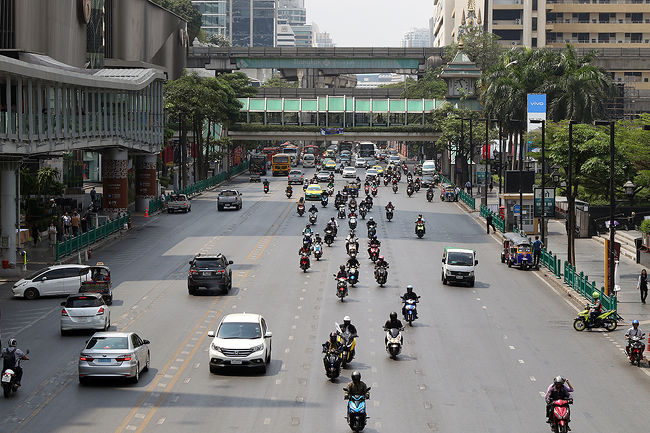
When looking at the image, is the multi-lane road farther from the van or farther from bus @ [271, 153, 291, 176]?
bus @ [271, 153, 291, 176]

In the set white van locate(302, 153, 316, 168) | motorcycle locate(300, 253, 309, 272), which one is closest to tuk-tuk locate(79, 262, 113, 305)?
motorcycle locate(300, 253, 309, 272)

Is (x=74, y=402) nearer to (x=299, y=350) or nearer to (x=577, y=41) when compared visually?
(x=299, y=350)

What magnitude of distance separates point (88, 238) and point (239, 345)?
110 ft

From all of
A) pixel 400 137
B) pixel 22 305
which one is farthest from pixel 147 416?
pixel 400 137

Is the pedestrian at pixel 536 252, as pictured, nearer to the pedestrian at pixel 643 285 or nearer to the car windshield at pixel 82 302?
the pedestrian at pixel 643 285

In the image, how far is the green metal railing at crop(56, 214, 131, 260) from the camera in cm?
5525

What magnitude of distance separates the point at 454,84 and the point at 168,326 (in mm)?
109765

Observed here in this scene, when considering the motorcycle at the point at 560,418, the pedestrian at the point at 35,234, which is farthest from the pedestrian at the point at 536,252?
the motorcycle at the point at 560,418

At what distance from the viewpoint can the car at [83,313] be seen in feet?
115

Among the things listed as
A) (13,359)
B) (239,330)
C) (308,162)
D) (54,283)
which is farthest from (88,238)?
(308,162)

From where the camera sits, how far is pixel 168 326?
122ft

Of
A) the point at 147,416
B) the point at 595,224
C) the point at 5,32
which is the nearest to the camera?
the point at 147,416

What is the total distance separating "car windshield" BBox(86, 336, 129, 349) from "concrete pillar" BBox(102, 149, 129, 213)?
49.4m

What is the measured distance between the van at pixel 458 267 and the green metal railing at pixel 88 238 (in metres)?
19.7
